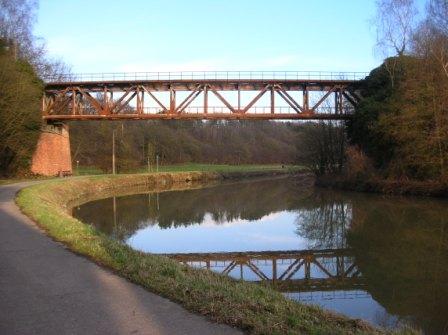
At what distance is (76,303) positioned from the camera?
712cm

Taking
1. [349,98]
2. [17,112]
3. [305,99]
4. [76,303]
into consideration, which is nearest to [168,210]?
[17,112]

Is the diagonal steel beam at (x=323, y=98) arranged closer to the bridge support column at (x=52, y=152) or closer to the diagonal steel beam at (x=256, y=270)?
the bridge support column at (x=52, y=152)

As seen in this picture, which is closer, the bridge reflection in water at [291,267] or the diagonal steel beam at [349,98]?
the bridge reflection in water at [291,267]

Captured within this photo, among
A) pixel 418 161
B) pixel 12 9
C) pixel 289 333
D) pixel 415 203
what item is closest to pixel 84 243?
pixel 289 333

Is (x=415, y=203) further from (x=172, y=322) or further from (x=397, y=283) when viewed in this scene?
(x=172, y=322)

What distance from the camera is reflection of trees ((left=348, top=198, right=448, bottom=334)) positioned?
9898mm

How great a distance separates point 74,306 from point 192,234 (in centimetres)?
1479

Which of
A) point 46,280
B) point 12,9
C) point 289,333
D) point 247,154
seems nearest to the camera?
point 289,333

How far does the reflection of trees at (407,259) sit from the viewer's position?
990cm

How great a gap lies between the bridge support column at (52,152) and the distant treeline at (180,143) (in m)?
7.21

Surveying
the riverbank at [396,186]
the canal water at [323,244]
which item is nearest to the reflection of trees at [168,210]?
the canal water at [323,244]

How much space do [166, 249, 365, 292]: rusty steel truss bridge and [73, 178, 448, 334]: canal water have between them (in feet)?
0.09

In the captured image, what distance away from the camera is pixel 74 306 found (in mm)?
6953

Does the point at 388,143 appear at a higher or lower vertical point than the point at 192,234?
higher
